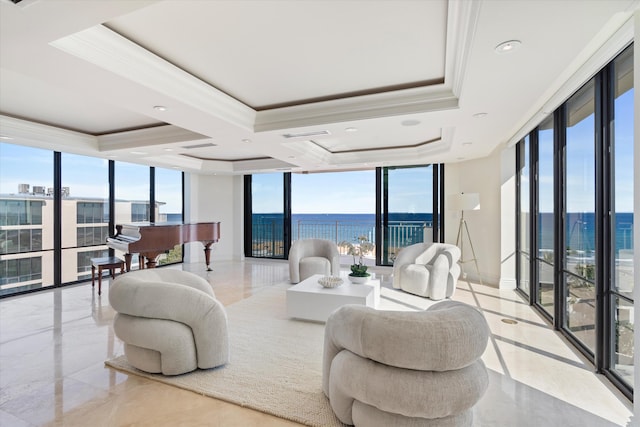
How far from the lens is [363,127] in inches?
159

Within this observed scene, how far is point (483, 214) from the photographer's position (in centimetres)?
599

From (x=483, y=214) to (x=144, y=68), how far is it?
5.74 metres

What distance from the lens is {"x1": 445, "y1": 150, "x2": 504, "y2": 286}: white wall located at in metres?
5.63

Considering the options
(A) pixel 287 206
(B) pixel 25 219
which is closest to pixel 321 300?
(A) pixel 287 206

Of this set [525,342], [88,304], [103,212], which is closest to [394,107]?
[525,342]

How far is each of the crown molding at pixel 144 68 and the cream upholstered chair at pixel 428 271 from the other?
136 inches

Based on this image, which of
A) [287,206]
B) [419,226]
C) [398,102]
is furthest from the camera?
[287,206]

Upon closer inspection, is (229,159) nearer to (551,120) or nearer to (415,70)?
(415,70)

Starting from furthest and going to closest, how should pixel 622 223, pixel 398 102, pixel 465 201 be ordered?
pixel 465 201 → pixel 398 102 → pixel 622 223

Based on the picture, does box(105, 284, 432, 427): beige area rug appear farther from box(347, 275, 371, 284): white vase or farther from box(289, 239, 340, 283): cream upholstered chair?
box(289, 239, 340, 283): cream upholstered chair

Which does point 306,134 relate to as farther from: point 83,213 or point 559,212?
point 83,213

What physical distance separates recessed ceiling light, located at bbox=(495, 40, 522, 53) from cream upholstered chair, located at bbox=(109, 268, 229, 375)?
279 cm

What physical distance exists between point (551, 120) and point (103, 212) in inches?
305

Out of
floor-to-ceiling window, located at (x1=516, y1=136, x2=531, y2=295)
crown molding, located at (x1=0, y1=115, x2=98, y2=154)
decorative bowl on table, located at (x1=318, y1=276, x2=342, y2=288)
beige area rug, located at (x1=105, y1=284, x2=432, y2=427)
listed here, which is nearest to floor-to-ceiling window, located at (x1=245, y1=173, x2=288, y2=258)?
crown molding, located at (x1=0, y1=115, x2=98, y2=154)
